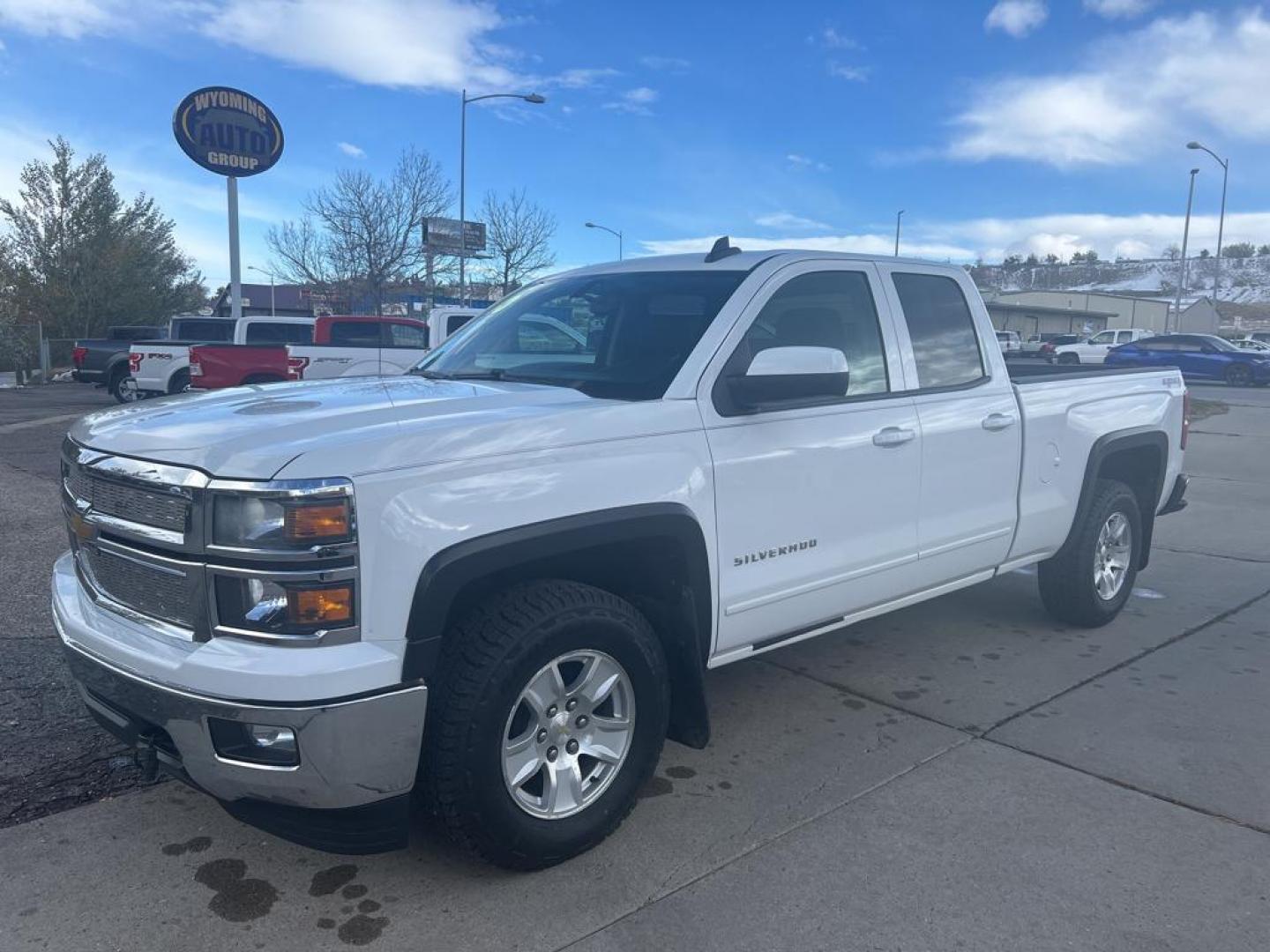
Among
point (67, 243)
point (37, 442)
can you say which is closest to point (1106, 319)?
point (67, 243)

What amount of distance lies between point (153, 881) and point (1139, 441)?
5279mm

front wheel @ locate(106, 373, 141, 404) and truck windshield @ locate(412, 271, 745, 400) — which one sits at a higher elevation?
truck windshield @ locate(412, 271, 745, 400)

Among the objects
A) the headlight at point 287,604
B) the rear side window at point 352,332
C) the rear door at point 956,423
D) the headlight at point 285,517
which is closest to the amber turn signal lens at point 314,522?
the headlight at point 285,517

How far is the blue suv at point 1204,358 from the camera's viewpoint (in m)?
33.8

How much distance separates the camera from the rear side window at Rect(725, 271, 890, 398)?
13.4ft

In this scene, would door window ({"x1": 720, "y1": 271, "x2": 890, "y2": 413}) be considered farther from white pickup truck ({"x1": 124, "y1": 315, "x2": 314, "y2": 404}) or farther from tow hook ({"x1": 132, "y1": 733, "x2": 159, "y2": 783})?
white pickup truck ({"x1": 124, "y1": 315, "x2": 314, "y2": 404})

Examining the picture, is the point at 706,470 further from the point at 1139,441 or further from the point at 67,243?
the point at 67,243

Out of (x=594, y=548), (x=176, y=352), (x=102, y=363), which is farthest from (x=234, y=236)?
(x=594, y=548)

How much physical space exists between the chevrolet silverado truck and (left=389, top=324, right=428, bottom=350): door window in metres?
14.9

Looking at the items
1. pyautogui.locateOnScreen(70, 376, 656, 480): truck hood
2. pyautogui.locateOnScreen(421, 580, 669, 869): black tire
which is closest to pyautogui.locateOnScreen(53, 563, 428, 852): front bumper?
pyautogui.locateOnScreen(421, 580, 669, 869): black tire

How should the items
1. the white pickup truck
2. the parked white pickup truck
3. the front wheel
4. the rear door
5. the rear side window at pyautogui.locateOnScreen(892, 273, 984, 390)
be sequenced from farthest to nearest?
the parked white pickup truck < the front wheel < the white pickup truck < the rear side window at pyautogui.locateOnScreen(892, 273, 984, 390) < the rear door

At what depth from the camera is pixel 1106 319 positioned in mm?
83000

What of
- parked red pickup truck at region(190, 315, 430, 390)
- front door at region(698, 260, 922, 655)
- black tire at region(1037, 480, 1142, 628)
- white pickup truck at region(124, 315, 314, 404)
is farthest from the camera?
white pickup truck at region(124, 315, 314, 404)

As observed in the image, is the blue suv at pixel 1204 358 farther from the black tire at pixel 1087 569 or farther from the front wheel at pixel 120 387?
the black tire at pixel 1087 569
